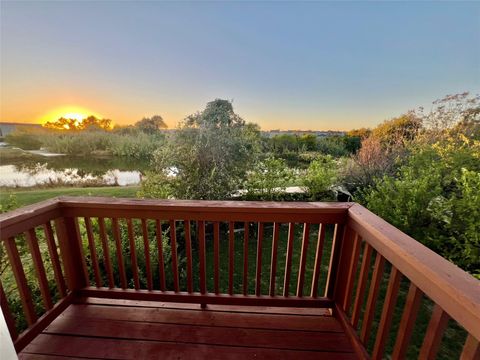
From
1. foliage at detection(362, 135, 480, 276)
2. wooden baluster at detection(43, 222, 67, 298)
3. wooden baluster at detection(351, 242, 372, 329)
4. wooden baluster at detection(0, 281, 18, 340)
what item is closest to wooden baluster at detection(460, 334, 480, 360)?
wooden baluster at detection(351, 242, 372, 329)

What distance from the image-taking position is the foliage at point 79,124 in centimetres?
320

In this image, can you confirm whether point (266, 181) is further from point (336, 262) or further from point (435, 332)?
point (435, 332)

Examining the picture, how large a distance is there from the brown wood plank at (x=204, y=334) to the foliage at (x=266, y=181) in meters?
3.48

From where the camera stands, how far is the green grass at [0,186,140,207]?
2918 millimetres

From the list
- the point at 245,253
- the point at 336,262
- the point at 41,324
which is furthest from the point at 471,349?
the point at 41,324

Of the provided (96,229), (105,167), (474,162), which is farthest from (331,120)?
(96,229)

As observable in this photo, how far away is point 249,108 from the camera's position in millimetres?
4723

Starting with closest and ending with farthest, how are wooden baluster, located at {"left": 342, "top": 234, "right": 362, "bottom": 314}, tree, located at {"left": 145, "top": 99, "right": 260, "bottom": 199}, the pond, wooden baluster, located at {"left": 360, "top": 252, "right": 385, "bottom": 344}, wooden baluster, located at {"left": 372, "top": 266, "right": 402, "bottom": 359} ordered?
wooden baluster, located at {"left": 372, "top": 266, "right": 402, "bottom": 359} → wooden baluster, located at {"left": 360, "top": 252, "right": 385, "bottom": 344} → wooden baluster, located at {"left": 342, "top": 234, "right": 362, "bottom": 314} → the pond → tree, located at {"left": 145, "top": 99, "right": 260, "bottom": 199}

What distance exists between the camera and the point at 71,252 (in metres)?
1.87

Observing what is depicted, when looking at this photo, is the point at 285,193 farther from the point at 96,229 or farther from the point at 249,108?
the point at 96,229

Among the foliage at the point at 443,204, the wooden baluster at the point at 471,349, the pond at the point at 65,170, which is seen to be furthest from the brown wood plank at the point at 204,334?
the foliage at the point at 443,204

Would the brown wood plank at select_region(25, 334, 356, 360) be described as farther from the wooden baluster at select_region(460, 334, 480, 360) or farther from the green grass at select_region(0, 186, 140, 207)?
the green grass at select_region(0, 186, 140, 207)

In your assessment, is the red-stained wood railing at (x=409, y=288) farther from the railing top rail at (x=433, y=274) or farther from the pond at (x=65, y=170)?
the pond at (x=65, y=170)

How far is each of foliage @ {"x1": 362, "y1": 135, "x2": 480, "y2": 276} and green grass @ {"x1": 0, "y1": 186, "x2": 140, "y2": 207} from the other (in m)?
4.42
